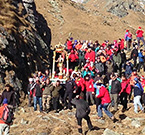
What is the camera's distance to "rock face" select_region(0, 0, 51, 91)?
15609 millimetres

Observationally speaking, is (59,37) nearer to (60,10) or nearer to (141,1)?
(60,10)

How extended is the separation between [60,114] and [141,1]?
13054 cm

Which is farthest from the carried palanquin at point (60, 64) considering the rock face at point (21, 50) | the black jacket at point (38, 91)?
the black jacket at point (38, 91)

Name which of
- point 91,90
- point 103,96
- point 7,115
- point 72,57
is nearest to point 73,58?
point 72,57

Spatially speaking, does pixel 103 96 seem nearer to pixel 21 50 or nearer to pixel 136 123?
→ pixel 136 123

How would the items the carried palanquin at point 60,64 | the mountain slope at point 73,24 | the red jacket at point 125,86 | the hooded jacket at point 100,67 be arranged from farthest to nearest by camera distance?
the mountain slope at point 73,24
the carried palanquin at point 60,64
the hooded jacket at point 100,67
the red jacket at point 125,86

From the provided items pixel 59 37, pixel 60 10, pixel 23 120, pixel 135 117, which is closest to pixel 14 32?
pixel 23 120

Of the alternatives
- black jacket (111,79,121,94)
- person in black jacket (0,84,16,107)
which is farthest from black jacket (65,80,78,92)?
person in black jacket (0,84,16,107)

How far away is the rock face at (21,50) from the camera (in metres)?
15.6

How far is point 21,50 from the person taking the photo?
1819 cm

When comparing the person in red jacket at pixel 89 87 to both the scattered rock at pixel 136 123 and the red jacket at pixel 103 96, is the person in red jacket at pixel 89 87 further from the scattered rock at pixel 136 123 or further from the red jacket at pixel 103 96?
the scattered rock at pixel 136 123

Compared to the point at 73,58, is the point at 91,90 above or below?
below

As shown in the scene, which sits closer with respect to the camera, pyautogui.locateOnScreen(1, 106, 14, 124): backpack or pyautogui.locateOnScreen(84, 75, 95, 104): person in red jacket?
pyautogui.locateOnScreen(1, 106, 14, 124): backpack

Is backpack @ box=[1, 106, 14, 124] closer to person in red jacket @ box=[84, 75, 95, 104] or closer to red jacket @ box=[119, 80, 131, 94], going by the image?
person in red jacket @ box=[84, 75, 95, 104]
